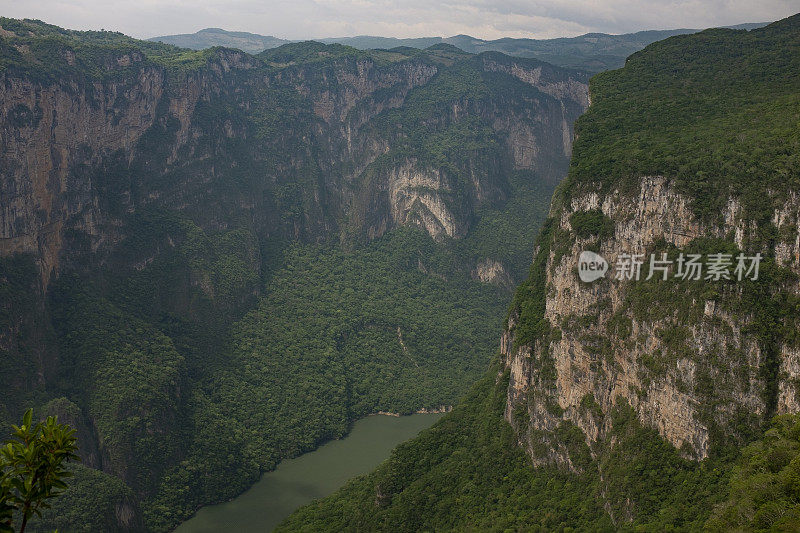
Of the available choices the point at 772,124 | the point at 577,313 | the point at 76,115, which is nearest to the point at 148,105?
the point at 76,115

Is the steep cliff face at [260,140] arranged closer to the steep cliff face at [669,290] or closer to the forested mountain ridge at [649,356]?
the forested mountain ridge at [649,356]

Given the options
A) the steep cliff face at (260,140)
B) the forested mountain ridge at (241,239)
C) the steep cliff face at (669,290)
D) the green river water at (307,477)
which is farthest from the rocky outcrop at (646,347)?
the steep cliff face at (260,140)

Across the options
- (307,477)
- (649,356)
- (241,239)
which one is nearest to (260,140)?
(241,239)

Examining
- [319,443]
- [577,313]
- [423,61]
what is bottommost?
[319,443]

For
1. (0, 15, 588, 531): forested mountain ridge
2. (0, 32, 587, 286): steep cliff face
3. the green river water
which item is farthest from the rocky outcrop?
(0, 32, 587, 286): steep cliff face

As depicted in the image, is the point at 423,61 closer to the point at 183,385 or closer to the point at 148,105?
the point at 148,105

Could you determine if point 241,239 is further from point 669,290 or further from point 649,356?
point 669,290

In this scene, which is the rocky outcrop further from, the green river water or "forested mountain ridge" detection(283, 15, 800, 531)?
the green river water
